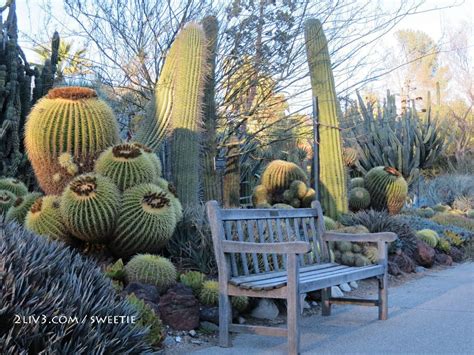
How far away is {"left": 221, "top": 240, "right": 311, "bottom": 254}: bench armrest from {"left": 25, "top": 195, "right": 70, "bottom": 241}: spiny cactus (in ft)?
6.94

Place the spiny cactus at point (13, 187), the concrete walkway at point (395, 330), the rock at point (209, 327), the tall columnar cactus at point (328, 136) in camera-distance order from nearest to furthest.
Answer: the concrete walkway at point (395, 330) → the rock at point (209, 327) → the spiny cactus at point (13, 187) → the tall columnar cactus at point (328, 136)

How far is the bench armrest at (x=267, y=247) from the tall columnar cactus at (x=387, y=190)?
9.09m

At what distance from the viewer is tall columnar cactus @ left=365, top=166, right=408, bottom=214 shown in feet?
Answer: 44.4

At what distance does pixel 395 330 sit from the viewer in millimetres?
5711

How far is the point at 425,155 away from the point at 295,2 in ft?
32.4

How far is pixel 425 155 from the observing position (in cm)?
1905

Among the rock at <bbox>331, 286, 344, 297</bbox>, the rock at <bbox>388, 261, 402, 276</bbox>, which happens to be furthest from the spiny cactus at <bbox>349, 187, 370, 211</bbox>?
the rock at <bbox>331, 286, 344, 297</bbox>

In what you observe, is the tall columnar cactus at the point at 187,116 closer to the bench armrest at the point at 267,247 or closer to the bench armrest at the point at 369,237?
the bench armrest at the point at 369,237

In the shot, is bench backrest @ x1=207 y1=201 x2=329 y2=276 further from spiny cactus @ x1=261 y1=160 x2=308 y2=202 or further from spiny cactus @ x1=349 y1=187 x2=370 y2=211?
spiny cactus @ x1=349 y1=187 x2=370 y2=211

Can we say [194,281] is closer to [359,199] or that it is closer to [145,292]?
[145,292]


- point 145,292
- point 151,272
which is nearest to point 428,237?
point 151,272

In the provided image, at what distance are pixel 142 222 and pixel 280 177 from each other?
598 centimetres

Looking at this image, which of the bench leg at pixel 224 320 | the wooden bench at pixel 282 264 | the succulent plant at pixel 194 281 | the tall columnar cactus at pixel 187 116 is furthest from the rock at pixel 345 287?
the bench leg at pixel 224 320

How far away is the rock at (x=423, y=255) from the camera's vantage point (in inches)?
396
